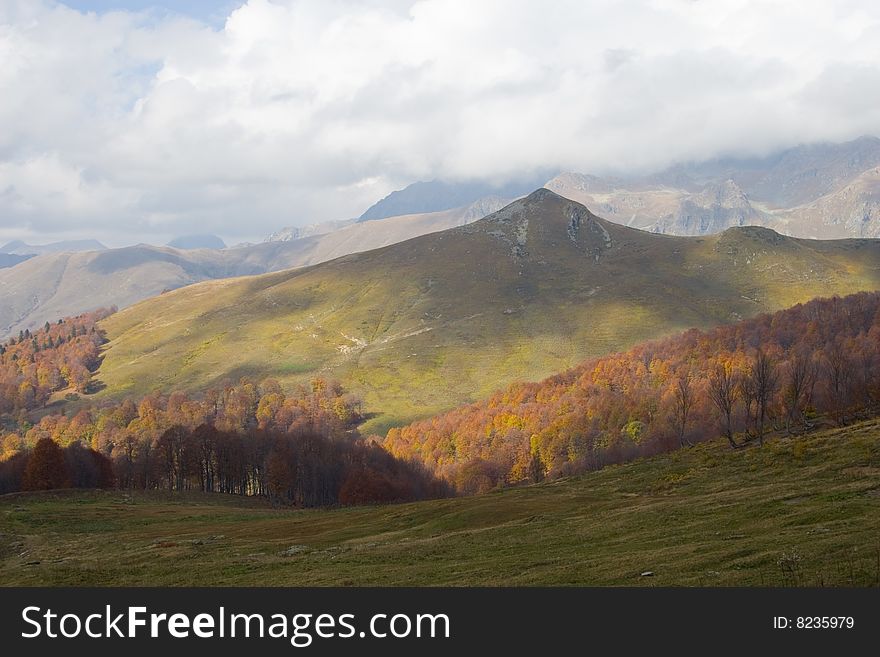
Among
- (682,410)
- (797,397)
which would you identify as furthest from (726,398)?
(682,410)

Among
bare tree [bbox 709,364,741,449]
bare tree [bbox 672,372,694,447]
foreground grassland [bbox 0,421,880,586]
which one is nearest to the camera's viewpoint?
foreground grassland [bbox 0,421,880,586]

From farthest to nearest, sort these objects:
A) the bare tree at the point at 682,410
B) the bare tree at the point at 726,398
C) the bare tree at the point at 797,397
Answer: the bare tree at the point at 682,410 → the bare tree at the point at 797,397 → the bare tree at the point at 726,398

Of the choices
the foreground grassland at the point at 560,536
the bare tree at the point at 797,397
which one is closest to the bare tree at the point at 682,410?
the bare tree at the point at 797,397

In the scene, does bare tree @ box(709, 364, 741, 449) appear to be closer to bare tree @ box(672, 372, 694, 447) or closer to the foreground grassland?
bare tree @ box(672, 372, 694, 447)

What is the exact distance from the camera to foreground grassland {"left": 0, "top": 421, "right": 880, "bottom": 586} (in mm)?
30438

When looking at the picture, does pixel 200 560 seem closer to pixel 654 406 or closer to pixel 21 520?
pixel 21 520

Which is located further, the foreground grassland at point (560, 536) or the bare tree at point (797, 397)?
the bare tree at point (797, 397)

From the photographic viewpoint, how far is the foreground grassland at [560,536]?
99.9ft

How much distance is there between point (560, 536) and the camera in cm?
4741

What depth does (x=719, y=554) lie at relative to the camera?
31.1 m

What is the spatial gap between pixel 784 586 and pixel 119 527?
81602mm

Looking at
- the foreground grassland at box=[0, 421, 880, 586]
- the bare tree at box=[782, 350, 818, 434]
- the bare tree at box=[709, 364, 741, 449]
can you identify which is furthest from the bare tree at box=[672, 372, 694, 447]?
the foreground grassland at box=[0, 421, 880, 586]

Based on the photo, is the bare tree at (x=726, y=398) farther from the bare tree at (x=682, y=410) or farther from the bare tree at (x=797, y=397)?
the bare tree at (x=797, y=397)

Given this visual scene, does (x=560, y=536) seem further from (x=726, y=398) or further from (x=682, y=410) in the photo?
(x=682, y=410)
